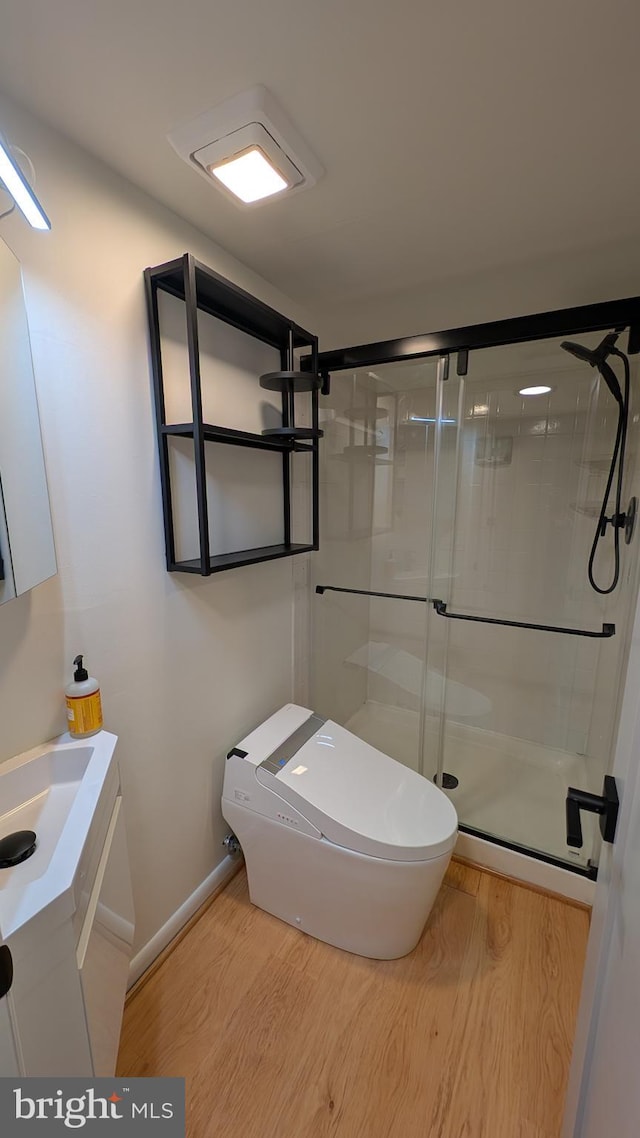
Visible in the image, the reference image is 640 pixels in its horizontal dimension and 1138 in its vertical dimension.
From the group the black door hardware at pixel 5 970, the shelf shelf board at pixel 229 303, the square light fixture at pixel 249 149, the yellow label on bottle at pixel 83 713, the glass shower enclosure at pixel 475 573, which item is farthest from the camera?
the glass shower enclosure at pixel 475 573

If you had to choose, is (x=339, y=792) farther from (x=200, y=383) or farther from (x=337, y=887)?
(x=200, y=383)

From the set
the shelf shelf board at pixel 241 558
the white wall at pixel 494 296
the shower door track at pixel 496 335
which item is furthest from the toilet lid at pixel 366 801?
the white wall at pixel 494 296

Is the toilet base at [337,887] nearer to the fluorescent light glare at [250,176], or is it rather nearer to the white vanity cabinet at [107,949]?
the white vanity cabinet at [107,949]

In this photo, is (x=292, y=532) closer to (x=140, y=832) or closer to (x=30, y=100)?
(x=140, y=832)

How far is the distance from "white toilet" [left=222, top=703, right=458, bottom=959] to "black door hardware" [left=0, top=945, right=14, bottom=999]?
896 mm

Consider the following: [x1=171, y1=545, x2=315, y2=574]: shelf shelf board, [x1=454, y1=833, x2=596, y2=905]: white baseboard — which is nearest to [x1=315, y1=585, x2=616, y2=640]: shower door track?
[x1=171, y1=545, x2=315, y2=574]: shelf shelf board

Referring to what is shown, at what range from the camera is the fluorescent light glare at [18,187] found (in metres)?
0.63

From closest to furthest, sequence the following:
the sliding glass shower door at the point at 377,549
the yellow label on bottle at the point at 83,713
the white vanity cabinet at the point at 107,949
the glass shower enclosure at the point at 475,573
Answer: the white vanity cabinet at the point at 107,949, the yellow label on bottle at the point at 83,713, the glass shower enclosure at the point at 475,573, the sliding glass shower door at the point at 377,549

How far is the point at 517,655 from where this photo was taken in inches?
89.3

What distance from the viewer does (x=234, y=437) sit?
1.25 meters

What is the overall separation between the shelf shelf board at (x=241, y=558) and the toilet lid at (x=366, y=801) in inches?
28.3

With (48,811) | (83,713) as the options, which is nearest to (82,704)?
(83,713)

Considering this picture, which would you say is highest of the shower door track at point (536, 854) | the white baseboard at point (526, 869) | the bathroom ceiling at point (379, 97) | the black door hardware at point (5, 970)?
the bathroom ceiling at point (379, 97)

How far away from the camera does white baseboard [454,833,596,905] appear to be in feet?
5.08
